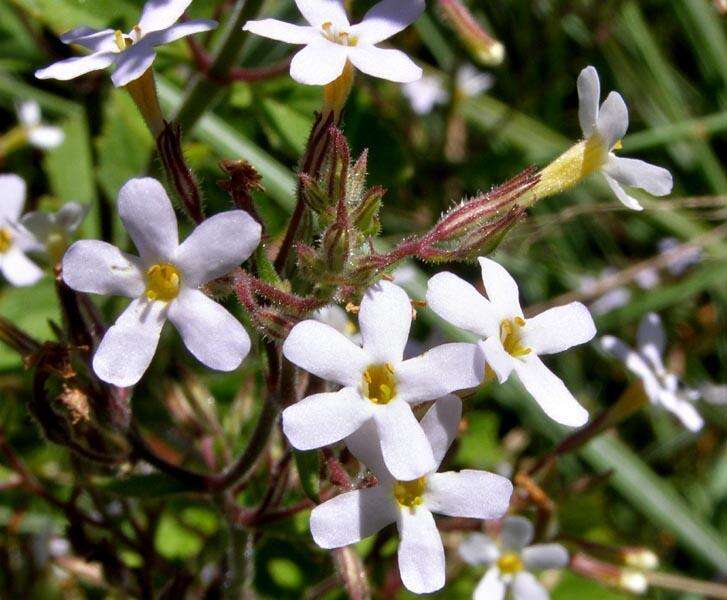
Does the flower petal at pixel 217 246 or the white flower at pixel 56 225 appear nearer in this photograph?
the flower petal at pixel 217 246

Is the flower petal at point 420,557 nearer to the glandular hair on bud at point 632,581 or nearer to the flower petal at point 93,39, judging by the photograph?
the flower petal at point 93,39

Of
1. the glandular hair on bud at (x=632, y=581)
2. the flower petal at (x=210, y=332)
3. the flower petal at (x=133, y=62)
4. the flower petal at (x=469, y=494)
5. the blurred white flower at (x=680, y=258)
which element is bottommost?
the blurred white flower at (x=680, y=258)

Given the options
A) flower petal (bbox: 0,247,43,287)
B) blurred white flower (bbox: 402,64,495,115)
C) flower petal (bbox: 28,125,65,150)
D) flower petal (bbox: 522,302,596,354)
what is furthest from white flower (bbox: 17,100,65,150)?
flower petal (bbox: 522,302,596,354)

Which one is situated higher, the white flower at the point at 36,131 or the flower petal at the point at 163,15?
the flower petal at the point at 163,15

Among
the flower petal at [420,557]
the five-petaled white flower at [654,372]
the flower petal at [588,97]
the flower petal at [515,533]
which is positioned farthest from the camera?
the five-petaled white flower at [654,372]

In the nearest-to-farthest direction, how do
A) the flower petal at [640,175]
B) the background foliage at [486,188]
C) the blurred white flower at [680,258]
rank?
the flower petal at [640,175], the background foliage at [486,188], the blurred white flower at [680,258]

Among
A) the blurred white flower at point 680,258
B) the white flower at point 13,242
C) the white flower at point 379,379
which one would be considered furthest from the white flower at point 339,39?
the blurred white flower at point 680,258
